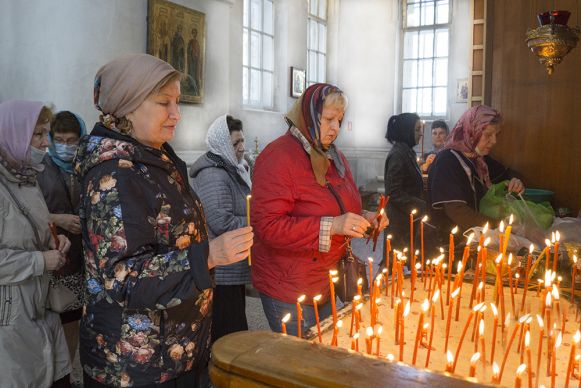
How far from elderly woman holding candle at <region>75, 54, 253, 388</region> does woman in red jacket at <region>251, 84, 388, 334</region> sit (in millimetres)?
560

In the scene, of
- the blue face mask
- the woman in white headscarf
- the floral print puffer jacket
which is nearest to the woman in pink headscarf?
the woman in white headscarf

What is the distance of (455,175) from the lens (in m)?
3.14

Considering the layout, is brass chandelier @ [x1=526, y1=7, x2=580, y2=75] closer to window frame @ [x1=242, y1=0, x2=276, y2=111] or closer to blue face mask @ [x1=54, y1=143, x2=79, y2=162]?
blue face mask @ [x1=54, y1=143, x2=79, y2=162]

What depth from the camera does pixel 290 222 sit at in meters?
2.28

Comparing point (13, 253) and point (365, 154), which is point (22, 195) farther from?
point (365, 154)

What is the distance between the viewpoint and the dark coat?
4355mm

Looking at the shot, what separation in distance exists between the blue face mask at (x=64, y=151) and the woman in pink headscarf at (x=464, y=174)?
2.05 meters

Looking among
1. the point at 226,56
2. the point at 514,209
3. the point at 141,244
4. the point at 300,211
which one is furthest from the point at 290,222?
the point at 226,56

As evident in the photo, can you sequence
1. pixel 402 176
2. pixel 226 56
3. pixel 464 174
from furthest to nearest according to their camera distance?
1. pixel 226 56
2. pixel 402 176
3. pixel 464 174

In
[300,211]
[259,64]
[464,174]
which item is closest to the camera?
[300,211]

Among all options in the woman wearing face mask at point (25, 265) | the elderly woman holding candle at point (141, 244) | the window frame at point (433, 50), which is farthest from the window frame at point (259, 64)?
the elderly woman holding candle at point (141, 244)

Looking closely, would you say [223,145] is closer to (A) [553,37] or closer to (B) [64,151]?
(B) [64,151]

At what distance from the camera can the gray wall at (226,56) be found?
5375 mm

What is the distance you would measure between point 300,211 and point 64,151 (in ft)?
5.14
